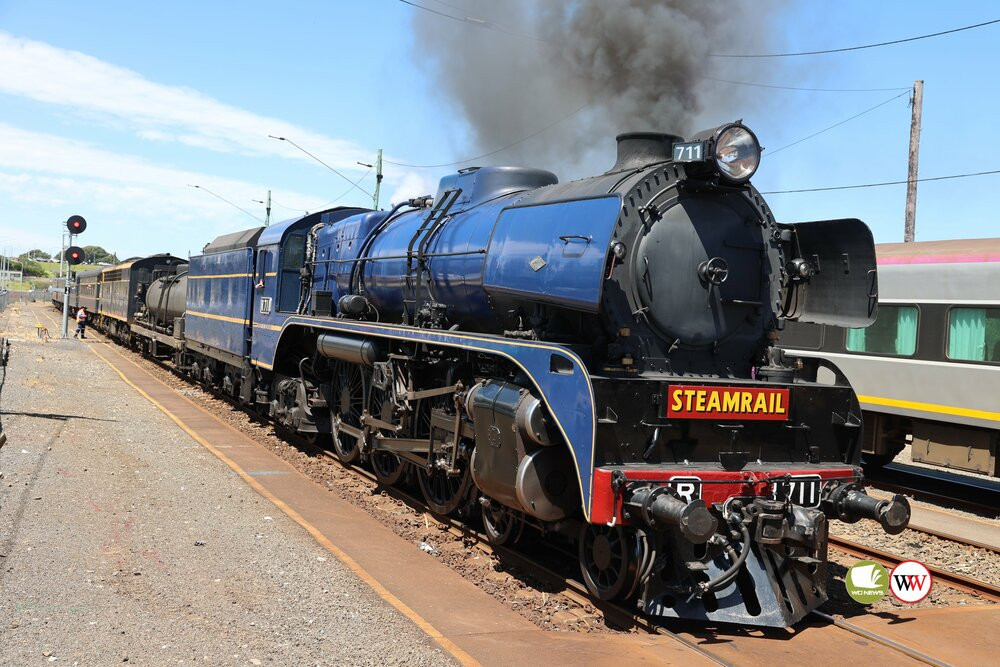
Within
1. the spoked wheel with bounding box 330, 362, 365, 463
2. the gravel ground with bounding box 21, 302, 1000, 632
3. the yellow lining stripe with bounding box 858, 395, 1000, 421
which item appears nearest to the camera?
the gravel ground with bounding box 21, 302, 1000, 632

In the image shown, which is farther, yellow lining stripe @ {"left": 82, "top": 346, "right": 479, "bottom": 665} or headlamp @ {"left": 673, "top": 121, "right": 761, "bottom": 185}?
headlamp @ {"left": 673, "top": 121, "right": 761, "bottom": 185}

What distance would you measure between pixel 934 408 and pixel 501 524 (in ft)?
24.6

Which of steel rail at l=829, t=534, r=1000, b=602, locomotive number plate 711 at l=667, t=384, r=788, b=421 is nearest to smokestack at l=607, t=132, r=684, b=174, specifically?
locomotive number plate 711 at l=667, t=384, r=788, b=421

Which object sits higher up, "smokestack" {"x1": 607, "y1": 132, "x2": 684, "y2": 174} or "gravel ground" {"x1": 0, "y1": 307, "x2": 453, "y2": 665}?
"smokestack" {"x1": 607, "y1": 132, "x2": 684, "y2": 174}

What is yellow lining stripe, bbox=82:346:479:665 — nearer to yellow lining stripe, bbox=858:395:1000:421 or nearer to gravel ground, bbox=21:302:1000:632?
gravel ground, bbox=21:302:1000:632

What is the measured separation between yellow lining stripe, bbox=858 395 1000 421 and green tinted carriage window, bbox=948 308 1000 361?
28.5 inches

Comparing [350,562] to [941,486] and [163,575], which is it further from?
[941,486]

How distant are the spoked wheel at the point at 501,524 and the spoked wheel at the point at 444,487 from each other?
0.39 metres

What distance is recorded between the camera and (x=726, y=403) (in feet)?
18.8

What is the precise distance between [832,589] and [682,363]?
2405 mm

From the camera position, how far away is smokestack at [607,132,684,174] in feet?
21.5

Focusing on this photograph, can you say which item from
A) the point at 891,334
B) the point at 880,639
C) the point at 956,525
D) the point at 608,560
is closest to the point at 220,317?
the point at 608,560

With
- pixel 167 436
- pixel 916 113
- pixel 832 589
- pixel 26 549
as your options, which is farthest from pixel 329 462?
pixel 916 113

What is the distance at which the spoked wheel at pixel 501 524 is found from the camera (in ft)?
22.8
